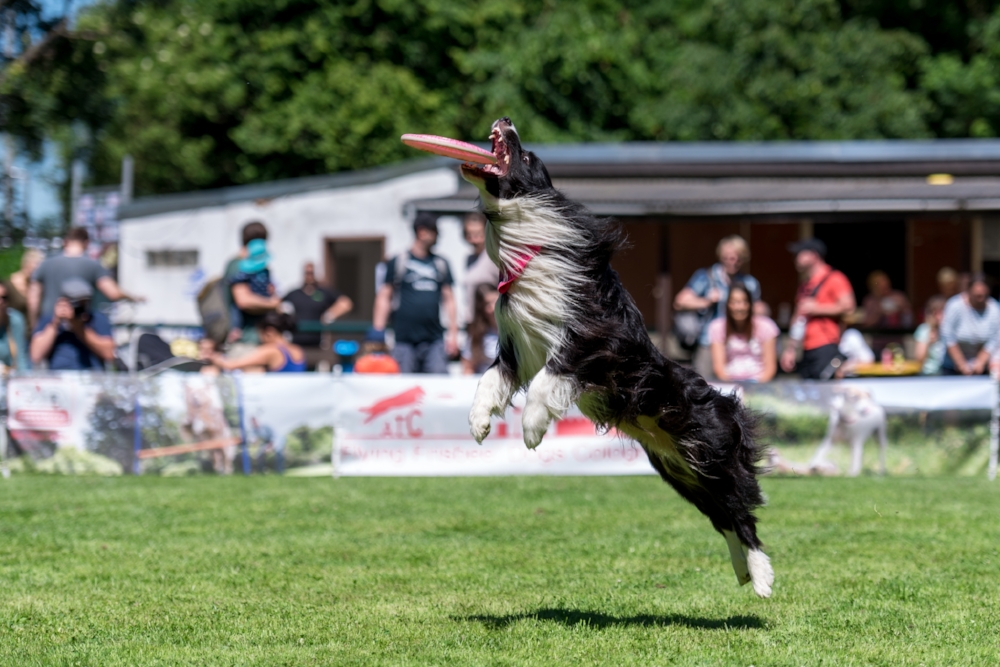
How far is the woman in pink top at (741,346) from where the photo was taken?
34.8 ft

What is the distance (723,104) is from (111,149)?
18.6 meters

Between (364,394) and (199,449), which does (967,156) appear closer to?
(364,394)

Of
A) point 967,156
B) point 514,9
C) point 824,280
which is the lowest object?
point 824,280

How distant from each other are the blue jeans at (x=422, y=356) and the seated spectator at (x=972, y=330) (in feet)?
15.9

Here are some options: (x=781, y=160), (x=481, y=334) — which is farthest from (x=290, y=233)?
(x=481, y=334)

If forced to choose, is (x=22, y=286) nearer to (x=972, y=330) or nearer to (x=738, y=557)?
(x=972, y=330)

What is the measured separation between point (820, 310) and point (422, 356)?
11.5 ft

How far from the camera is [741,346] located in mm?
10688

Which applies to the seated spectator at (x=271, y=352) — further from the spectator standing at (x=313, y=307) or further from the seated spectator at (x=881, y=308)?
the seated spectator at (x=881, y=308)

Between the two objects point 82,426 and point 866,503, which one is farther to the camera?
point 82,426

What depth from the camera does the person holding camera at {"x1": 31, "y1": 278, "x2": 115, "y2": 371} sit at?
35.0 feet

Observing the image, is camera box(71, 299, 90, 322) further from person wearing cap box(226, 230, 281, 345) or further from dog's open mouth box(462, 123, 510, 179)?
dog's open mouth box(462, 123, 510, 179)

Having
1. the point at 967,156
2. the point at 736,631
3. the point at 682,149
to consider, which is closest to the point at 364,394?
the point at 736,631

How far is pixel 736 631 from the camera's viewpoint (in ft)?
16.4
